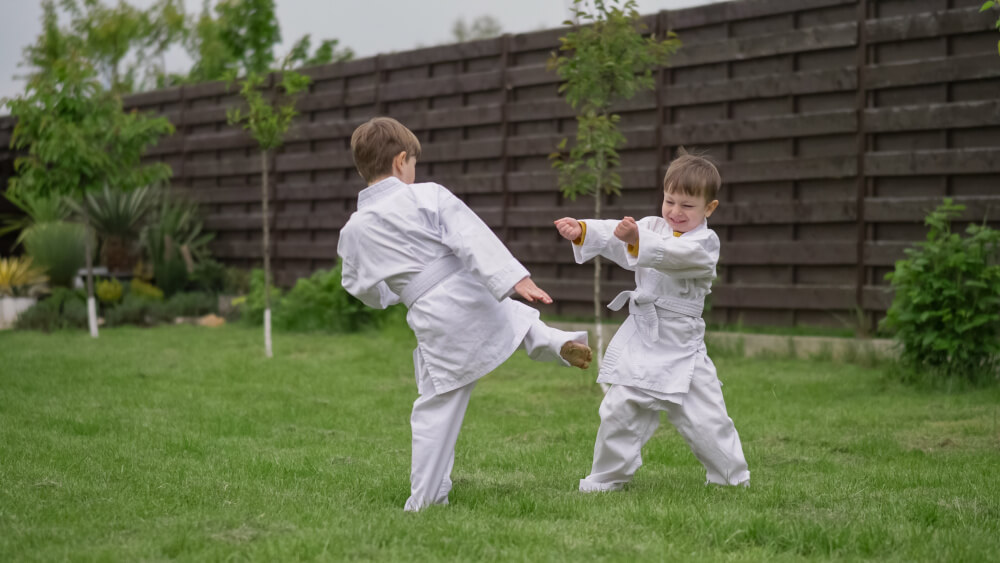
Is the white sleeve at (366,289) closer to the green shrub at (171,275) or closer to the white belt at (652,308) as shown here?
the white belt at (652,308)

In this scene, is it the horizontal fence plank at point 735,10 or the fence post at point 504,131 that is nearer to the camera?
the horizontal fence plank at point 735,10

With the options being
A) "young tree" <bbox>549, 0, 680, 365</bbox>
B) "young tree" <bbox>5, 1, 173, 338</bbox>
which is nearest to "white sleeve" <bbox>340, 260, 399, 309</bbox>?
"young tree" <bbox>549, 0, 680, 365</bbox>

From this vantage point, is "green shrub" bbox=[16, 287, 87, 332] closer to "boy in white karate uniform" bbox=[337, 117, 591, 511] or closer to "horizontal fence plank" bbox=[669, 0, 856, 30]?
"horizontal fence plank" bbox=[669, 0, 856, 30]

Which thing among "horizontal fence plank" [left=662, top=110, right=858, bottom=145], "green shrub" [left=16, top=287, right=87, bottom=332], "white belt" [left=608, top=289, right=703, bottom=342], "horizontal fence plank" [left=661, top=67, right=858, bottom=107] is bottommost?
"green shrub" [left=16, top=287, right=87, bottom=332]

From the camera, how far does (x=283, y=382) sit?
7699 millimetres

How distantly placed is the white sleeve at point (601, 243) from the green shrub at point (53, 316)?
8.73 metres

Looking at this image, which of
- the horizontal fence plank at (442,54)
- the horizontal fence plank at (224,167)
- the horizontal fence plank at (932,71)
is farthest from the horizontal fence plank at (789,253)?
the horizontal fence plank at (224,167)

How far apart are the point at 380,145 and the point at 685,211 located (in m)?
1.23

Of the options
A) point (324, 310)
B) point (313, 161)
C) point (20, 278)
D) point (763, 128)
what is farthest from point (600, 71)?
point (20, 278)

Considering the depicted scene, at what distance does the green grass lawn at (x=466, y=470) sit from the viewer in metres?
3.34

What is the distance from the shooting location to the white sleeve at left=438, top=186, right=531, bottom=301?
12.6 feet

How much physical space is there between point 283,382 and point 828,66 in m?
4.75

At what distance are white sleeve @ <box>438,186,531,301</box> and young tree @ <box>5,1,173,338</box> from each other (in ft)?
25.0

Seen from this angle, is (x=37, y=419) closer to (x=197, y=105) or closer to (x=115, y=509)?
(x=115, y=509)
